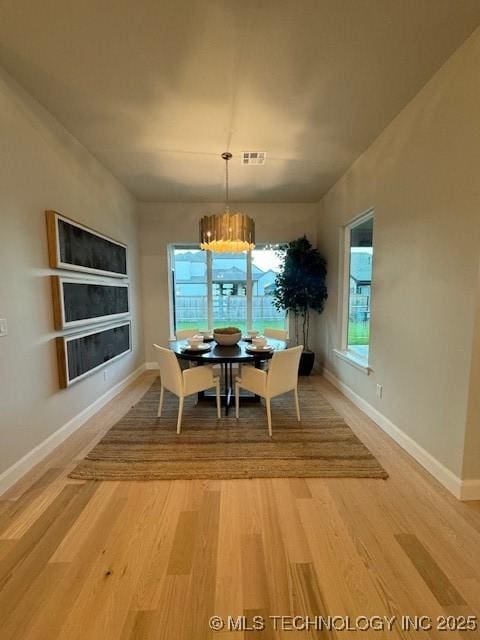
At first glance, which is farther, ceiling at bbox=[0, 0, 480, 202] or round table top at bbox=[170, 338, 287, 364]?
round table top at bbox=[170, 338, 287, 364]

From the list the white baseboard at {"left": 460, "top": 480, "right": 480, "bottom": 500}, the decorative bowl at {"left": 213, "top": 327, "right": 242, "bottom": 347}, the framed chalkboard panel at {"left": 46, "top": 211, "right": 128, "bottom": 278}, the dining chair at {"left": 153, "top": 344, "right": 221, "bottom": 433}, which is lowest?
the white baseboard at {"left": 460, "top": 480, "right": 480, "bottom": 500}

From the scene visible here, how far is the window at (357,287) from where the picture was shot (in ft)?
10.9

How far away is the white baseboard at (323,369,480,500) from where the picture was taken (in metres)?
1.80

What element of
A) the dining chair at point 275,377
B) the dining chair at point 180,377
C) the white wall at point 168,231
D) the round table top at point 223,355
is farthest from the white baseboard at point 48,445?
the dining chair at point 275,377

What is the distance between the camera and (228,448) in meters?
2.38

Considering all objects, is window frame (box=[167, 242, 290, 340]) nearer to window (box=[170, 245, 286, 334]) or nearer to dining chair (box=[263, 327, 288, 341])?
window (box=[170, 245, 286, 334])

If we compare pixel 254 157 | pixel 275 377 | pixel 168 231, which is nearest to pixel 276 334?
pixel 275 377

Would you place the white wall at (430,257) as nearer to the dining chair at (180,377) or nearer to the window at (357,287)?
the window at (357,287)

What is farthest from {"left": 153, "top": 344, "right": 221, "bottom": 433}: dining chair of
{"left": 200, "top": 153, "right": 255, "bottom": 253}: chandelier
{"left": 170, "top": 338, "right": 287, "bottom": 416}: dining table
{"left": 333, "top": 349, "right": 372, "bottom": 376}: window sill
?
{"left": 333, "top": 349, "right": 372, "bottom": 376}: window sill

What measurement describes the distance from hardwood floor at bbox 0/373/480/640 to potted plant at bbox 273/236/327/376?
106 inches

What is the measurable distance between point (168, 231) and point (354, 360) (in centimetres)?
350

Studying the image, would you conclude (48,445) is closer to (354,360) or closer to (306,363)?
(354,360)

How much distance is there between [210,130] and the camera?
2.61m

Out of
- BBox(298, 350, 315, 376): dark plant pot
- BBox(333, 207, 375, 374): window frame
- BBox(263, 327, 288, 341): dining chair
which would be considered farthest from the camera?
BBox(298, 350, 315, 376): dark plant pot
